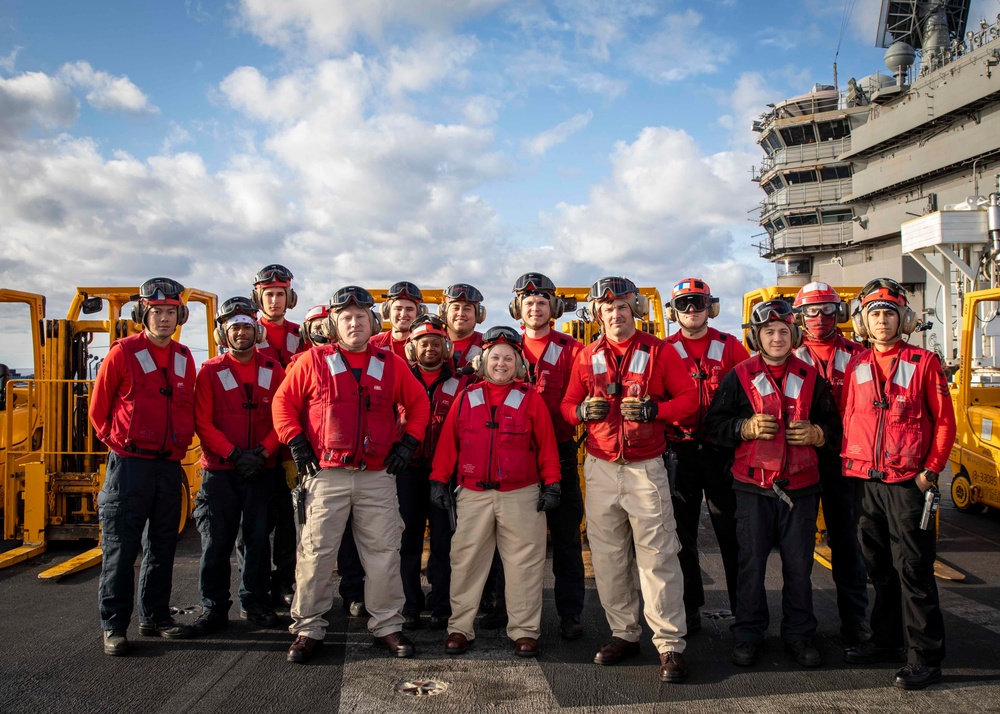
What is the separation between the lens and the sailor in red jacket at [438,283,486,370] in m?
5.78

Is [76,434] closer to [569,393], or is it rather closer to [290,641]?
[290,641]

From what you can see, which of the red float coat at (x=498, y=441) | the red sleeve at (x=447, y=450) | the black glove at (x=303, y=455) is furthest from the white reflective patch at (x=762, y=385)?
the black glove at (x=303, y=455)

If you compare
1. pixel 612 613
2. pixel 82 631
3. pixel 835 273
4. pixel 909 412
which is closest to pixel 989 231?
pixel 909 412

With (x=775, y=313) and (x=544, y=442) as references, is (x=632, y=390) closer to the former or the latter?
(x=544, y=442)

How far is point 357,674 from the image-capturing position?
4242mm

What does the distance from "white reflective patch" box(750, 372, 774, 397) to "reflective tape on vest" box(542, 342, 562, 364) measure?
1.47 metres

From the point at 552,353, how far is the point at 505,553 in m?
1.60

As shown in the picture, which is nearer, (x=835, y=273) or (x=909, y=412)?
(x=909, y=412)

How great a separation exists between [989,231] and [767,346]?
1525cm

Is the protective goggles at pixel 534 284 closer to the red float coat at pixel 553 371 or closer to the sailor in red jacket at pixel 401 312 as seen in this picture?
the red float coat at pixel 553 371

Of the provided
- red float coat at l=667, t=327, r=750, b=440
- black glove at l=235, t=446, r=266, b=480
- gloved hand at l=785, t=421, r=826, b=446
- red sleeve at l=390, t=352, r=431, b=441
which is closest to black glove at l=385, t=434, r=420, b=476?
red sleeve at l=390, t=352, r=431, b=441

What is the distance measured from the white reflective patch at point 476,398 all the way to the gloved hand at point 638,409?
0.97m

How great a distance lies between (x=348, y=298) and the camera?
15.7 feet

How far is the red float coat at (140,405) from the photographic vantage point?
4.79 metres
